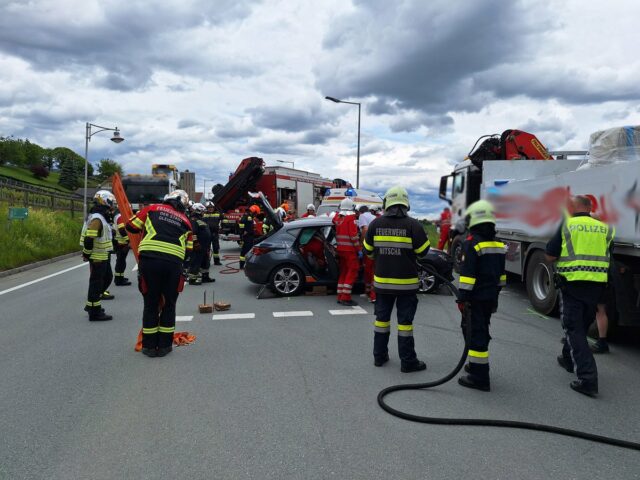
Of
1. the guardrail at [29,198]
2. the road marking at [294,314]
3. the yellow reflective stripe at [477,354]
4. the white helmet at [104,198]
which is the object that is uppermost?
the guardrail at [29,198]

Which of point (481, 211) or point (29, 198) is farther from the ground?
point (29, 198)

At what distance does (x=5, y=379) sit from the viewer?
15.6ft

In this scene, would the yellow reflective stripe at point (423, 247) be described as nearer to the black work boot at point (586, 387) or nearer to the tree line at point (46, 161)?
the black work boot at point (586, 387)

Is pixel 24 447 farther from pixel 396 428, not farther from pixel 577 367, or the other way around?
pixel 577 367

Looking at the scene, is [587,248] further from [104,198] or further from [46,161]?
[46,161]

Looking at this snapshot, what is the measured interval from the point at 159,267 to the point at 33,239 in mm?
13674

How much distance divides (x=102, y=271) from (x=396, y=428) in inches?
208

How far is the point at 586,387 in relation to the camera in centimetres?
447

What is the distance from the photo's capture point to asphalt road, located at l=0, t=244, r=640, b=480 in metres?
3.18

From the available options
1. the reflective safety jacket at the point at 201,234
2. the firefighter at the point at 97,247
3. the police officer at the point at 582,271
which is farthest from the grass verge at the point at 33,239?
the police officer at the point at 582,271

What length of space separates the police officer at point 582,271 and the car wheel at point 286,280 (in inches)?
202

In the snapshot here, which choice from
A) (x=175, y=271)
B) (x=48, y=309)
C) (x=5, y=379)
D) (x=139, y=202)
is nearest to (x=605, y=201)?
(x=175, y=271)

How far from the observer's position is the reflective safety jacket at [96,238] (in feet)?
23.7

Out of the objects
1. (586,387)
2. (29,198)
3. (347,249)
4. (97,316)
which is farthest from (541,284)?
(29,198)
